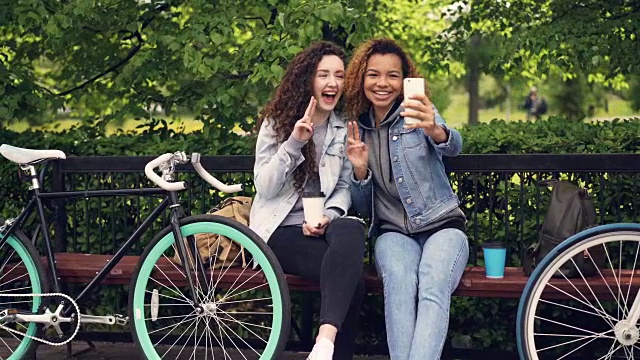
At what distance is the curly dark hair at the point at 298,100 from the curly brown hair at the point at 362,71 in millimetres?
120

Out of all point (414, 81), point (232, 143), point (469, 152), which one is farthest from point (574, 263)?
point (232, 143)

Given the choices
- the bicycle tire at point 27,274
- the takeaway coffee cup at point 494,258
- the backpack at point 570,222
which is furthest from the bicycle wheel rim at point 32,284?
the backpack at point 570,222

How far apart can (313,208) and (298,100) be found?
1.97 feet

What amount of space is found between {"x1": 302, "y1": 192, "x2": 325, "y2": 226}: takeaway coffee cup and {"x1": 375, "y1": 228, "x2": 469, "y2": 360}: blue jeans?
0.32 meters

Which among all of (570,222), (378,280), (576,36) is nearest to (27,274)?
(378,280)

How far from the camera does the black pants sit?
452 cm

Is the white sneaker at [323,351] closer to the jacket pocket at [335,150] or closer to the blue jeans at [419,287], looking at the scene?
the blue jeans at [419,287]

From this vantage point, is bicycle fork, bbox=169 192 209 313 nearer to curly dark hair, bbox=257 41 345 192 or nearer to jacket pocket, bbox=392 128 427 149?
curly dark hair, bbox=257 41 345 192

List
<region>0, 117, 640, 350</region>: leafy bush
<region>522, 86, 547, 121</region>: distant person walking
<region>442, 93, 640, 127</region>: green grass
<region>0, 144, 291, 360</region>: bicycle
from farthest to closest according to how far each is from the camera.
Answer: <region>442, 93, 640, 127</region>: green grass
<region>522, 86, 547, 121</region>: distant person walking
<region>0, 117, 640, 350</region>: leafy bush
<region>0, 144, 291, 360</region>: bicycle

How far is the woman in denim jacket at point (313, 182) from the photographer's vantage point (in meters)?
4.61

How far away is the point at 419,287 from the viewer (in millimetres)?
4516

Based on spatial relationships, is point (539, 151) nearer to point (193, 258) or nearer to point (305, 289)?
point (305, 289)

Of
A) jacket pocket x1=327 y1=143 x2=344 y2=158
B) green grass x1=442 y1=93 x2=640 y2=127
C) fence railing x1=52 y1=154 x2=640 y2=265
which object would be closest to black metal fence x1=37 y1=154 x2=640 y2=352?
fence railing x1=52 y1=154 x2=640 y2=265

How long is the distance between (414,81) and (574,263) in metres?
1.08
